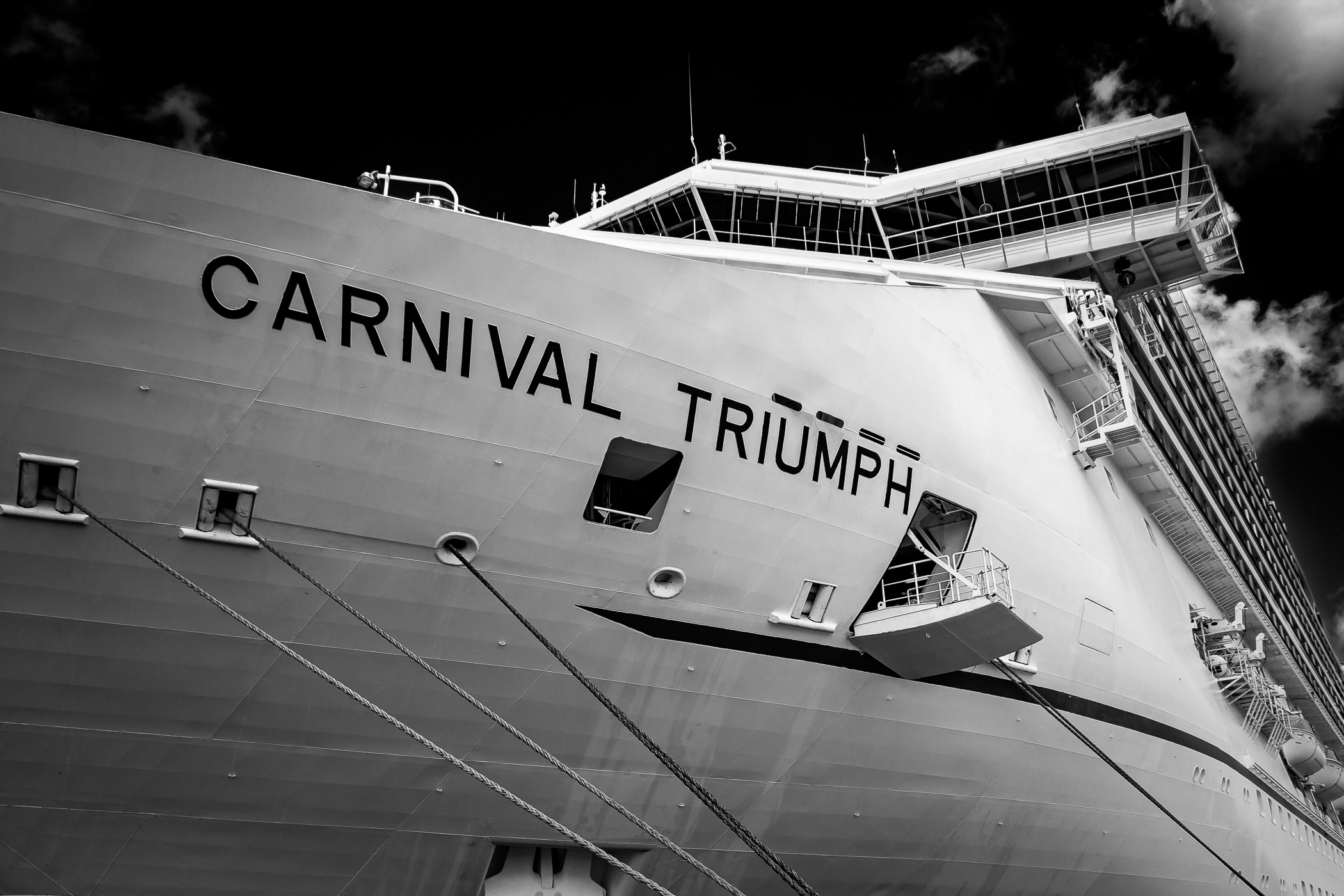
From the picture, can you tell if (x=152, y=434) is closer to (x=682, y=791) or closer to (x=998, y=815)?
(x=682, y=791)

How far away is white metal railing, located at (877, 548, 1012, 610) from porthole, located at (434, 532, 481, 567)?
4231 mm

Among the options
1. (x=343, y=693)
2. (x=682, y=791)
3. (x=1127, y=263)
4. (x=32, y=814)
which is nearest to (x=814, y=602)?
(x=682, y=791)

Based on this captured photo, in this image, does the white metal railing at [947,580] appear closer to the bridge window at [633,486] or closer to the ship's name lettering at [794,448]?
the ship's name lettering at [794,448]

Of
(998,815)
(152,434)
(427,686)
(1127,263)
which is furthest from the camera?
(1127,263)

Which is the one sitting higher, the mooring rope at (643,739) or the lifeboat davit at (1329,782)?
the mooring rope at (643,739)

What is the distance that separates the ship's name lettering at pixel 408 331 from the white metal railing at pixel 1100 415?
323 inches

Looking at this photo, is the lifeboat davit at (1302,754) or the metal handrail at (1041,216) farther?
the lifeboat davit at (1302,754)

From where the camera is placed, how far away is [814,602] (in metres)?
9.30

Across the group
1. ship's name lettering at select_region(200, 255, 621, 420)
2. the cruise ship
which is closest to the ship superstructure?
the cruise ship

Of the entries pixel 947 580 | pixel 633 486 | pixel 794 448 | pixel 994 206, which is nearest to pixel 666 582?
pixel 633 486

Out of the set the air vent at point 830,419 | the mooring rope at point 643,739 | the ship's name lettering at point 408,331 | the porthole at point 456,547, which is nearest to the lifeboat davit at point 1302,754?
the air vent at point 830,419

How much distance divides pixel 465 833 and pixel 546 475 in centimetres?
302

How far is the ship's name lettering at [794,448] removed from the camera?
8398 mm

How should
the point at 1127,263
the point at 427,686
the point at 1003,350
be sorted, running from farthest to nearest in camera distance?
the point at 1127,263
the point at 1003,350
the point at 427,686
